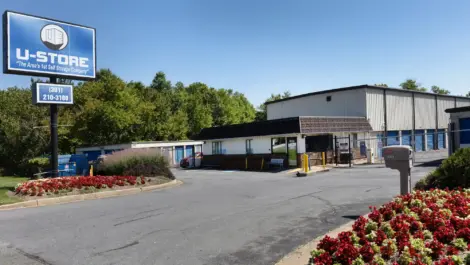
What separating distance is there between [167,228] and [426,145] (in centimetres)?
4094

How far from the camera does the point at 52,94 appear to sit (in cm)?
1872

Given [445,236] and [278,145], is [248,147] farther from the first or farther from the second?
[445,236]

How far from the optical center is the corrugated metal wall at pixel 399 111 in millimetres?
38719

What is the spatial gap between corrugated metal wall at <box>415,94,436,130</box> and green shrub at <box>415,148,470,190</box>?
119 feet

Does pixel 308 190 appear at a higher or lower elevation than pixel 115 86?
lower

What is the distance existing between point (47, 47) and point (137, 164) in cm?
710

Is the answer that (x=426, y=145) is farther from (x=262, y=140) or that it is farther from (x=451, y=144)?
(x=262, y=140)

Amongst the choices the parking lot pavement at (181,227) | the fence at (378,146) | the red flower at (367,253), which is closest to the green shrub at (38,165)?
the parking lot pavement at (181,227)

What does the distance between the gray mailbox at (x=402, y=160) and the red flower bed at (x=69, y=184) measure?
12.1 metres

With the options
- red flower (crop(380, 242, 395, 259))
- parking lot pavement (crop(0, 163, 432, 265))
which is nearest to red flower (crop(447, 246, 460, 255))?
red flower (crop(380, 242, 395, 259))

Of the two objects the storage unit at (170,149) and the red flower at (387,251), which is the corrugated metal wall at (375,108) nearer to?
the storage unit at (170,149)

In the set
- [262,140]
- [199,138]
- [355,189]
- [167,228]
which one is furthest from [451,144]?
[167,228]

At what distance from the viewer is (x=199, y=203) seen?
12641 millimetres

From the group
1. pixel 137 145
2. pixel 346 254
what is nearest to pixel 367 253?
pixel 346 254
